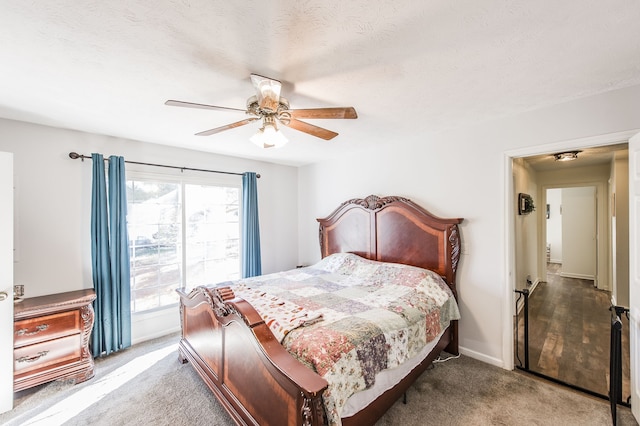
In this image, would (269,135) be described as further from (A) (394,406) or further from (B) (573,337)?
(B) (573,337)

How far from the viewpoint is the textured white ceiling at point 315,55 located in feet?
4.04

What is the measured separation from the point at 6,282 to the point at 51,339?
0.64 meters

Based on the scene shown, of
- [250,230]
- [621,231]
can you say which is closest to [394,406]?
[250,230]

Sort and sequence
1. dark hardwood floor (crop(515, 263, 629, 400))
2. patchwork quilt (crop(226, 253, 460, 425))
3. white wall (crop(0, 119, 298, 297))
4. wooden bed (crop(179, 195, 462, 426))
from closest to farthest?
wooden bed (crop(179, 195, 462, 426))
patchwork quilt (crop(226, 253, 460, 425))
dark hardwood floor (crop(515, 263, 629, 400))
white wall (crop(0, 119, 298, 297))

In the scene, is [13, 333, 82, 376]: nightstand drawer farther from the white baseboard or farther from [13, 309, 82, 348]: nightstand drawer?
the white baseboard


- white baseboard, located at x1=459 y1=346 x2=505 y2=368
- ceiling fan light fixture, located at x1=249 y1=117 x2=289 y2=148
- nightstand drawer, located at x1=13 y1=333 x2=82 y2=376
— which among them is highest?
ceiling fan light fixture, located at x1=249 y1=117 x2=289 y2=148

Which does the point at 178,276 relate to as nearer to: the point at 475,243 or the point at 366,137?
the point at 366,137

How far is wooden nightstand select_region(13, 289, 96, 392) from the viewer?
221 centimetres

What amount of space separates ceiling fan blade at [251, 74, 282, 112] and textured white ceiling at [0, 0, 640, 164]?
6cm

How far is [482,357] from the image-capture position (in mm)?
2705

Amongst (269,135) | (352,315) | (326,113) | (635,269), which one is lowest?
(352,315)

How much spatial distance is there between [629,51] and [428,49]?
121 centimetres

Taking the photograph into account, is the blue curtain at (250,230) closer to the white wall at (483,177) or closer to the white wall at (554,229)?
the white wall at (483,177)

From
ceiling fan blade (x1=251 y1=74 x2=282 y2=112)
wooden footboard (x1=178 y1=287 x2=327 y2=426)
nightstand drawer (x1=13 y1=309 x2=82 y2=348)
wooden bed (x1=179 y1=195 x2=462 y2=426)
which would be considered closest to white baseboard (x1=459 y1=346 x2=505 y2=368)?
wooden bed (x1=179 y1=195 x2=462 y2=426)
